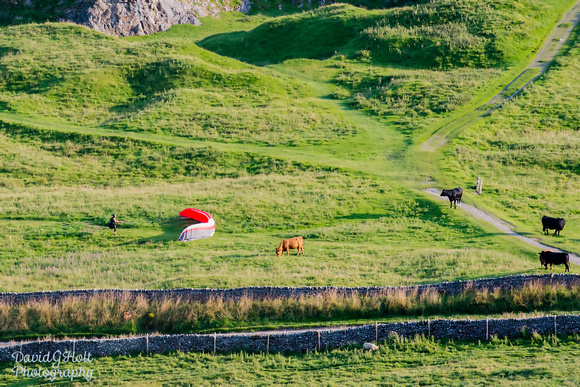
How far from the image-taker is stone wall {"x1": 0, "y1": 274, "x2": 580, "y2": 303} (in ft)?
97.2


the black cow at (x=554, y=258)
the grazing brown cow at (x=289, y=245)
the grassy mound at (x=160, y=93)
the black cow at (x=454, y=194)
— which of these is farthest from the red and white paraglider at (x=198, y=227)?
the black cow at (x=554, y=258)

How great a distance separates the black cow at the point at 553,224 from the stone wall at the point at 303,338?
550 inches

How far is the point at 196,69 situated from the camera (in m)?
75.5

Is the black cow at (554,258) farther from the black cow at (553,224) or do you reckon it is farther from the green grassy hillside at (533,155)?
the black cow at (553,224)

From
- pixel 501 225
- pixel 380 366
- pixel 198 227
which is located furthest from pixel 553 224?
pixel 198 227

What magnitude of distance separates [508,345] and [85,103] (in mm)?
56878

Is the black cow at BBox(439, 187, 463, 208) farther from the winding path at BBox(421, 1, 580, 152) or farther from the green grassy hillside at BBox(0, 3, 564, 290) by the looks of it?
the winding path at BBox(421, 1, 580, 152)

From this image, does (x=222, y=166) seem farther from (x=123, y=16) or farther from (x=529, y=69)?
(x=123, y=16)

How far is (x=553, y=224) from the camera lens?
38.9 meters

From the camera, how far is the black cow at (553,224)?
38.6m

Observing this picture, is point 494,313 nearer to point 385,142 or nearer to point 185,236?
point 185,236

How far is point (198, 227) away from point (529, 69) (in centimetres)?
5241

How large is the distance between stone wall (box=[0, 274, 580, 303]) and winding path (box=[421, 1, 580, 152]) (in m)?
29.1

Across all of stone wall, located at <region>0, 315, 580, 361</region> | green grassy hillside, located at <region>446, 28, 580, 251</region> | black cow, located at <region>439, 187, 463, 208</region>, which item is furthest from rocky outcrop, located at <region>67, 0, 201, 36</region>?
stone wall, located at <region>0, 315, 580, 361</region>
